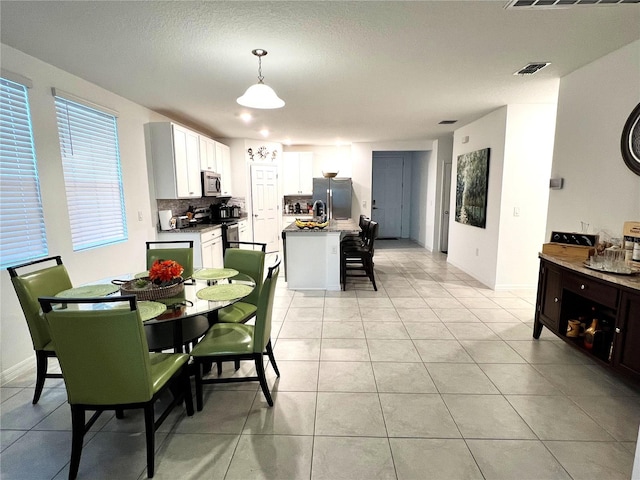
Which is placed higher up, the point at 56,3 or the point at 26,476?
the point at 56,3

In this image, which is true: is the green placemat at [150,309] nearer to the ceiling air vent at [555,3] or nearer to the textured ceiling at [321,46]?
the textured ceiling at [321,46]

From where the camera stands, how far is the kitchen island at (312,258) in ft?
14.4

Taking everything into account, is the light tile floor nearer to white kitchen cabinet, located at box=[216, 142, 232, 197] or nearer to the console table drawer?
the console table drawer

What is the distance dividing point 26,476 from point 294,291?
10.1ft

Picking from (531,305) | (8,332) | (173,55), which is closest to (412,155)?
(531,305)

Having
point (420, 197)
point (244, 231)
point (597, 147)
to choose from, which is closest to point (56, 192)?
point (244, 231)

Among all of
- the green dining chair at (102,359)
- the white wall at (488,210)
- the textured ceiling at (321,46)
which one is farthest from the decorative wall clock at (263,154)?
the green dining chair at (102,359)

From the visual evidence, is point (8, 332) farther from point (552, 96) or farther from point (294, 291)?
point (552, 96)

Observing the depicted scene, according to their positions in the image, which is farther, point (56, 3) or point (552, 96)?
point (552, 96)

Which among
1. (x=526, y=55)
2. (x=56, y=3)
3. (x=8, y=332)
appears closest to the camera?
(x=56, y=3)

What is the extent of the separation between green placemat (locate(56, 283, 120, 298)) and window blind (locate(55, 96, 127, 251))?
109 cm

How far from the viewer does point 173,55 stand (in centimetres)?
252

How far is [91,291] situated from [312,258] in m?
2.74

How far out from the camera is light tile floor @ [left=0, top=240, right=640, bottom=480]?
162 cm
